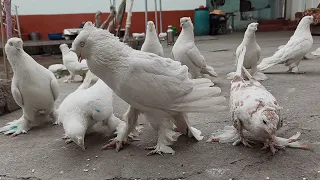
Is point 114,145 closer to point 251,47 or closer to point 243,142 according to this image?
point 243,142

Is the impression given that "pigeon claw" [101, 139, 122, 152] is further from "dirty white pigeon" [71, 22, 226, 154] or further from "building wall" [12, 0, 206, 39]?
"building wall" [12, 0, 206, 39]

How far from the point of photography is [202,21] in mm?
10562

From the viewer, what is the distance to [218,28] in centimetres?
1113

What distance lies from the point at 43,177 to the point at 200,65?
7.00ft

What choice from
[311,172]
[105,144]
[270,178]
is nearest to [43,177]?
[105,144]

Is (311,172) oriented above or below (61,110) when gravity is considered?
below

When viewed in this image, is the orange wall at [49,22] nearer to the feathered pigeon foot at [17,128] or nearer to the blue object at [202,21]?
the blue object at [202,21]

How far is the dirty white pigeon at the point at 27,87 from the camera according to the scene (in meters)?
2.39

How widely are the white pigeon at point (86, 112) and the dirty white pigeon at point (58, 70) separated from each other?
3.00 meters

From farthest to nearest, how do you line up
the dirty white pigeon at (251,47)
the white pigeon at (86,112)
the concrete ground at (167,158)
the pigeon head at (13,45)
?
the dirty white pigeon at (251,47)
the pigeon head at (13,45)
the white pigeon at (86,112)
the concrete ground at (167,158)

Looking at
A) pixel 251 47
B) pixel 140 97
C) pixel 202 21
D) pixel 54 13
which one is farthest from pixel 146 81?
pixel 202 21

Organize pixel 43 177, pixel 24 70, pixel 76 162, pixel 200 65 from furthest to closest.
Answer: pixel 200 65 → pixel 24 70 → pixel 76 162 → pixel 43 177

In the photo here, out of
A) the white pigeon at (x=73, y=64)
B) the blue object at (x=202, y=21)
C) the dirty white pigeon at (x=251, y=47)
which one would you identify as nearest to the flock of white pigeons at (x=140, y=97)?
the dirty white pigeon at (x=251, y=47)

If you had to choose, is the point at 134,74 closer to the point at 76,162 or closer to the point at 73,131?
the point at 73,131
